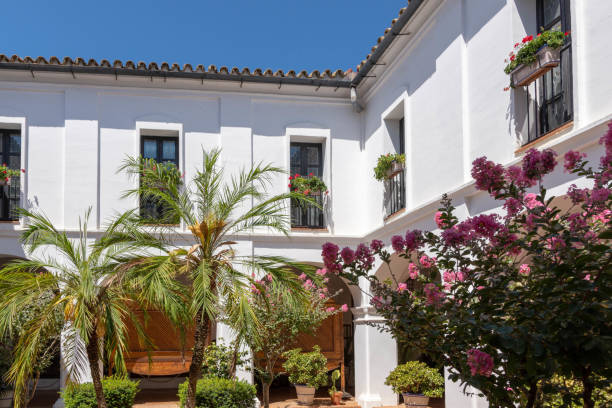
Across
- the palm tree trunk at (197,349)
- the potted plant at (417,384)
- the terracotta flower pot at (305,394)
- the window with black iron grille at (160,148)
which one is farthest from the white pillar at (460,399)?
the window with black iron grille at (160,148)

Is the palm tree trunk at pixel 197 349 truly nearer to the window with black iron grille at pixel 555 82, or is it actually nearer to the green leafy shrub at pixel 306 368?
the green leafy shrub at pixel 306 368

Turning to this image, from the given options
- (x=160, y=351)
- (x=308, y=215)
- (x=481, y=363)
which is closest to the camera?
(x=481, y=363)

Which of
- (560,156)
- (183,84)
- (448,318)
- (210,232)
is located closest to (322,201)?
(183,84)

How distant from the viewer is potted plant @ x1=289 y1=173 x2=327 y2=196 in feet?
45.3

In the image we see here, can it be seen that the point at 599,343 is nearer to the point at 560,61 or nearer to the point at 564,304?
the point at 564,304

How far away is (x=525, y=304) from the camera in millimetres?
3033

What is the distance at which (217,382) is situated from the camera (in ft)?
38.3

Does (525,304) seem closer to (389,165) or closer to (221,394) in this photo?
(221,394)

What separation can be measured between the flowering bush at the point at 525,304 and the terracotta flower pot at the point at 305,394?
419 inches

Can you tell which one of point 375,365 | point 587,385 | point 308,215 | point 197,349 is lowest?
point 375,365

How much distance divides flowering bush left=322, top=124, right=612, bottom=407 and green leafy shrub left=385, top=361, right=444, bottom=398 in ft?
29.9

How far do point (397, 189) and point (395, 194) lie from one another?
0.13m

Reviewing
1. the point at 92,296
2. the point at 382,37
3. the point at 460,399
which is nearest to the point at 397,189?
the point at 382,37

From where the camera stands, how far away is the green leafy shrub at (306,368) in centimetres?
1384
